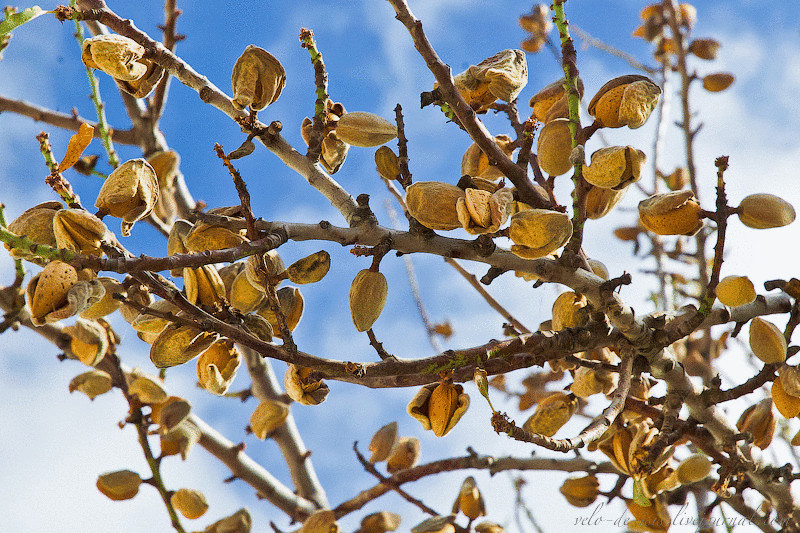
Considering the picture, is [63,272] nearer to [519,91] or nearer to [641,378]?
[519,91]

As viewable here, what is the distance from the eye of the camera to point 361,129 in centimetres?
126

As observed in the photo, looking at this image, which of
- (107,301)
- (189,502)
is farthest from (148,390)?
(107,301)

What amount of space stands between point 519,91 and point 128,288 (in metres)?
0.78

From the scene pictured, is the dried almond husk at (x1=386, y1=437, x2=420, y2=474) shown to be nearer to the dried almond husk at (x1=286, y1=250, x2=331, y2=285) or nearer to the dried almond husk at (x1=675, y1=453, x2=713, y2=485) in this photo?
the dried almond husk at (x1=675, y1=453, x2=713, y2=485)

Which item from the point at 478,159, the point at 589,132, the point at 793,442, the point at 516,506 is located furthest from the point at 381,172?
the point at 516,506

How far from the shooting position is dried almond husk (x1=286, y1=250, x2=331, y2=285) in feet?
3.76

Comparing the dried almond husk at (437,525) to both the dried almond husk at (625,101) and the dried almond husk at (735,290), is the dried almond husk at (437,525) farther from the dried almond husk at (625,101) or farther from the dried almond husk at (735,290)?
the dried almond husk at (625,101)

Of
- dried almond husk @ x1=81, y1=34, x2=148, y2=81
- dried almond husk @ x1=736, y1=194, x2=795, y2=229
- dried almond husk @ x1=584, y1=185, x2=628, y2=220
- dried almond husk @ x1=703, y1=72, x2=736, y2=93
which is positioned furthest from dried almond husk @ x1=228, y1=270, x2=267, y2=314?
dried almond husk @ x1=703, y1=72, x2=736, y2=93

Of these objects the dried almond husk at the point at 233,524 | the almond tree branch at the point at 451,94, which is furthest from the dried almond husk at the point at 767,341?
the dried almond husk at the point at 233,524

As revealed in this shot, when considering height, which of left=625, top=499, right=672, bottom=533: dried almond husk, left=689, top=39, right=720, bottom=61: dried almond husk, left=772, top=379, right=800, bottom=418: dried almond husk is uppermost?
left=689, top=39, right=720, bottom=61: dried almond husk

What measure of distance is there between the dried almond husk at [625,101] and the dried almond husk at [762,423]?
797mm

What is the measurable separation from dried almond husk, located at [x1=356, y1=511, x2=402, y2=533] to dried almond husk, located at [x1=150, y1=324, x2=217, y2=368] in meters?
1.11

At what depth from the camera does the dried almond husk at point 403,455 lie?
205cm

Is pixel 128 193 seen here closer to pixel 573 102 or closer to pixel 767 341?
pixel 573 102
